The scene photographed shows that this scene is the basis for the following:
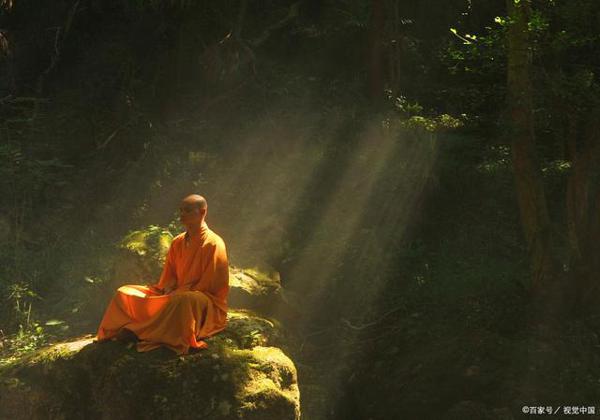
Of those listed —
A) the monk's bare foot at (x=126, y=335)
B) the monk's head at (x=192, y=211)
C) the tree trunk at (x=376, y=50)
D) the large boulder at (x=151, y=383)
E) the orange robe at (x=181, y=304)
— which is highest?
the tree trunk at (x=376, y=50)

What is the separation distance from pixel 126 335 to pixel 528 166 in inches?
198

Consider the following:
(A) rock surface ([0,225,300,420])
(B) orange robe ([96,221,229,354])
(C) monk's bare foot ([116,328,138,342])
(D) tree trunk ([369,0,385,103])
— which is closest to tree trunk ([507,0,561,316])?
(A) rock surface ([0,225,300,420])

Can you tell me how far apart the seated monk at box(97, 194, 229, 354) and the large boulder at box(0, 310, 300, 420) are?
0.39 feet

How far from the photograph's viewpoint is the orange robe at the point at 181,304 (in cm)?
555

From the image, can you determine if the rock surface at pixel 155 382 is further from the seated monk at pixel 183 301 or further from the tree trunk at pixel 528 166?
the tree trunk at pixel 528 166

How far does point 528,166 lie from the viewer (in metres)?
7.27

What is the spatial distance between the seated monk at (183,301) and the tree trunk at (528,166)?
12.7 ft

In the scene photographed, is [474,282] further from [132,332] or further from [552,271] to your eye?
[132,332]

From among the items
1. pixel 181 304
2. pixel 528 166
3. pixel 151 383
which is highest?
pixel 528 166

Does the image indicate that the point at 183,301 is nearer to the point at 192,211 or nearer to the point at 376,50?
the point at 192,211

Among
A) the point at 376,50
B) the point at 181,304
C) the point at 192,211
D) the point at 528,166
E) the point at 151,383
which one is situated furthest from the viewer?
the point at 376,50

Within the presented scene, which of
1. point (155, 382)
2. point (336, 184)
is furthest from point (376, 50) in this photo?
point (155, 382)

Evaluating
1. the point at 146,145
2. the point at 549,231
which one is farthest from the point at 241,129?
the point at 549,231

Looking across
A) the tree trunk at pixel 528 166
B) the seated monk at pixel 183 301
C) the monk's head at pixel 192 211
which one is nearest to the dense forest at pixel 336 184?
the tree trunk at pixel 528 166
